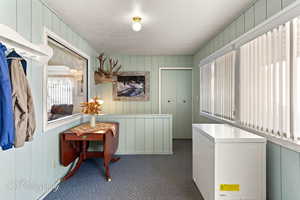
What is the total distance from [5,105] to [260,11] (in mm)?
2636

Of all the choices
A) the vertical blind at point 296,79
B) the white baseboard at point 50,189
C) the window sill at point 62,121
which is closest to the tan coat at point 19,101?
the window sill at point 62,121

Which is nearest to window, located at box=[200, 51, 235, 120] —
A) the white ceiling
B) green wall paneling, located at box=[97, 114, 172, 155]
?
the white ceiling

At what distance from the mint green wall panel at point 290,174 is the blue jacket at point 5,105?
7.52 feet

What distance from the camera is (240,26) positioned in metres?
2.56

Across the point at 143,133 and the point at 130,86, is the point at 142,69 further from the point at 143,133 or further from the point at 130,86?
the point at 143,133

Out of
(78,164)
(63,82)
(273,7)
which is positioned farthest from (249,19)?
(78,164)

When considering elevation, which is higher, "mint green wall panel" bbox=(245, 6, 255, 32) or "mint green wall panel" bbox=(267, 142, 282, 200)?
"mint green wall panel" bbox=(245, 6, 255, 32)

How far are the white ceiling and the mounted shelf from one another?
39.0 inches

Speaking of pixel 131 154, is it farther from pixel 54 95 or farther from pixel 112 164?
pixel 54 95

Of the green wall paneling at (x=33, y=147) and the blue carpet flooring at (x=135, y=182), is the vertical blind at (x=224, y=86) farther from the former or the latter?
the green wall paneling at (x=33, y=147)

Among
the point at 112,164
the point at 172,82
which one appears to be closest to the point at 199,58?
the point at 172,82

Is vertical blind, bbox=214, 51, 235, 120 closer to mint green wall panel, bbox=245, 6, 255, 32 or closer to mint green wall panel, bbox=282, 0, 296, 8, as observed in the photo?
mint green wall panel, bbox=245, 6, 255, 32

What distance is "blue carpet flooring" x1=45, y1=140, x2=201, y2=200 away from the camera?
2307mm

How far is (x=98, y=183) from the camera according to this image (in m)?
2.65
